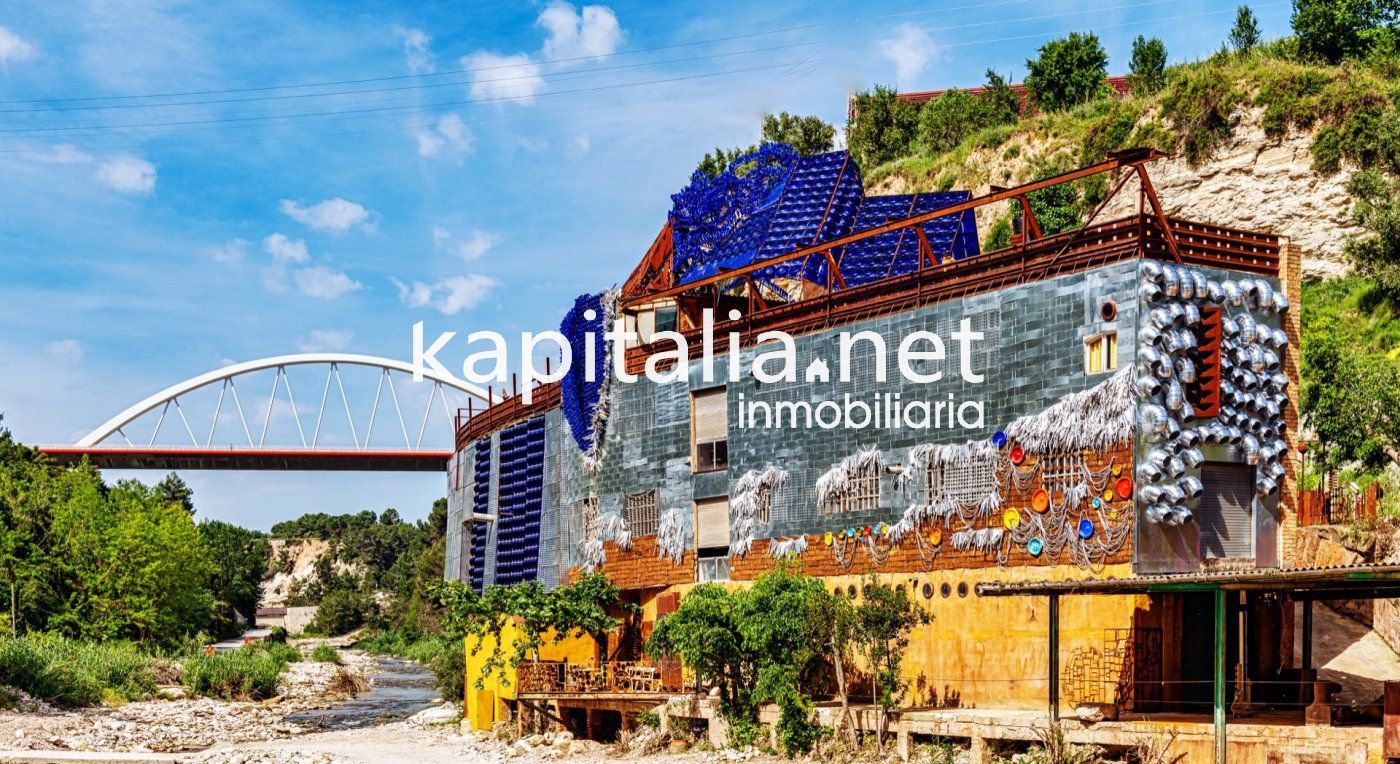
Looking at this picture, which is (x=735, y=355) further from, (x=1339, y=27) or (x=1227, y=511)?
(x=1339, y=27)

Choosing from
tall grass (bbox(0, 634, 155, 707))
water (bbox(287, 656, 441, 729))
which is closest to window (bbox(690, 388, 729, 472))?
water (bbox(287, 656, 441, 729))

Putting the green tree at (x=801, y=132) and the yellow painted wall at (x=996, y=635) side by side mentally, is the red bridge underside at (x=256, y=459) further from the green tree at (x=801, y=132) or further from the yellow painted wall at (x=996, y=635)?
the yellow painted wall at (x=996, y=635)

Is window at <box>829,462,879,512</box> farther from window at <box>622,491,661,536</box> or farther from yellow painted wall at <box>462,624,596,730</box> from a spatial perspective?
yellow painted wall at <box>462,624,596,730</box>

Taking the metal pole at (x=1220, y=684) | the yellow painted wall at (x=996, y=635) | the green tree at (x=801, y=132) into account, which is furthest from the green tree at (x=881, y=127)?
the metal pole at (x=1220, y=684)

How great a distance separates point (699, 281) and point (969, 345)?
24.2 ft

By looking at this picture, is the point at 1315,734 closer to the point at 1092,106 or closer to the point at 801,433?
the point at 801,433

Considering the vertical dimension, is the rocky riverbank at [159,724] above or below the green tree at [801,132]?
below

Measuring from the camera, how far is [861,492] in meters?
28.4

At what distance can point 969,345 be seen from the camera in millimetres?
26500

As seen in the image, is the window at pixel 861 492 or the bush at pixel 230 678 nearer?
the window at pixel 861 492

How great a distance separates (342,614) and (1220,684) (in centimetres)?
11039

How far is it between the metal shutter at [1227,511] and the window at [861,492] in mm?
6022

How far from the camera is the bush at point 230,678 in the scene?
5162 centimetres

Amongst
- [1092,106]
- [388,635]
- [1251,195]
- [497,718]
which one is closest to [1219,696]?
[497,718]
